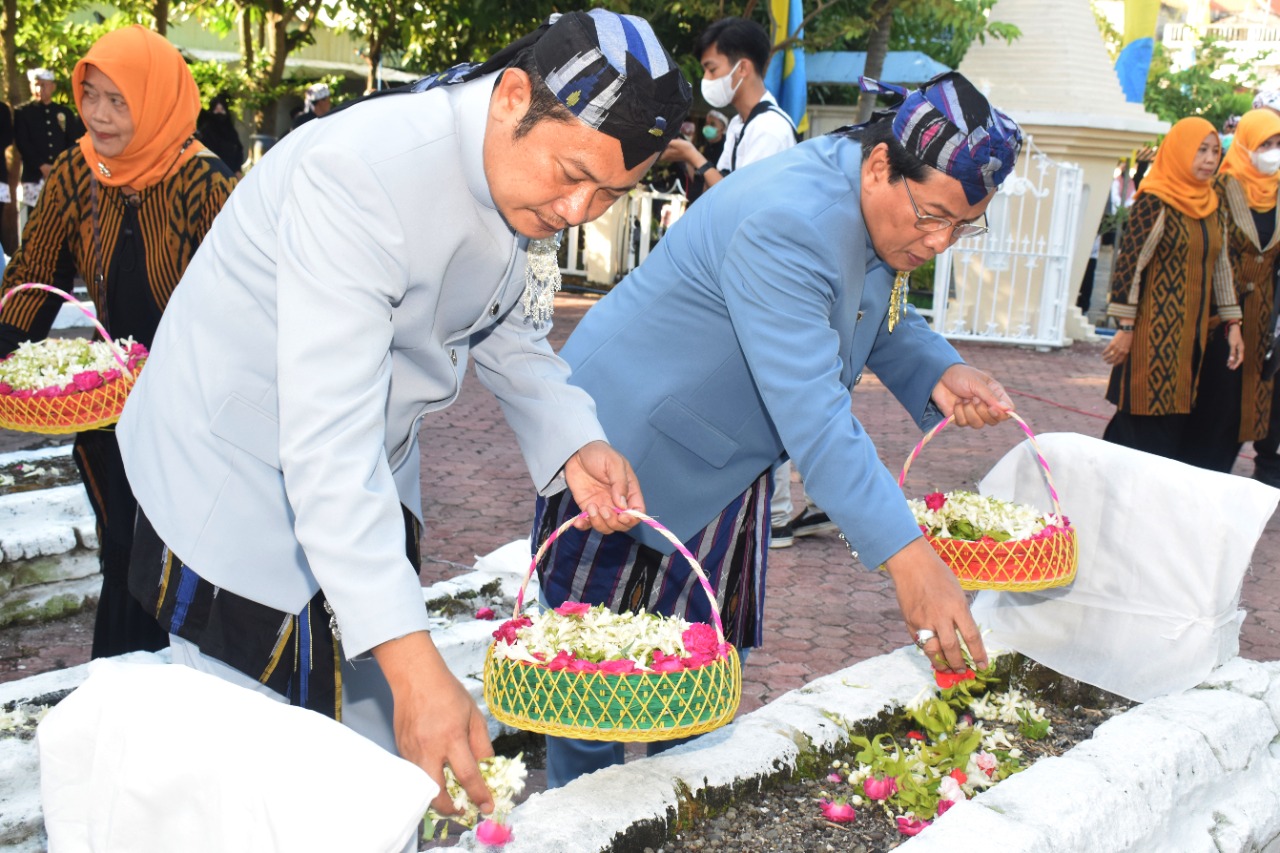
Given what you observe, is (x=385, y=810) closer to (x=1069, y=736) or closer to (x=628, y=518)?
(x=628, y=518)

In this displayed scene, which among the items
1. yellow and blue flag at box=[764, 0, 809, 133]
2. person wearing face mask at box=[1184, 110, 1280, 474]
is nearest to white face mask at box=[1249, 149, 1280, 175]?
person wearing face mask at box=[1184, 110, 1280, 474]

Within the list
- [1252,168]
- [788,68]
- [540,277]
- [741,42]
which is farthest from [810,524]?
[788,68]

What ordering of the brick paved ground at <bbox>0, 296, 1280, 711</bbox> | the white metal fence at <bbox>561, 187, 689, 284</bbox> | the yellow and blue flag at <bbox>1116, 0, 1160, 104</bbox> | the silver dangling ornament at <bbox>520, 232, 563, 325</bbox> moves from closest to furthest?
the silver dangling ornament at <bbox>520, 232, 563, 325</bbox> < the brick paved ground at <bbox>0, 296, 1280, 711</bbox> < the white metal fence at <bbox>561, 187, 689, 284</bbox> < the yellow and blue flag at <bbox>1116, 0, 1160, 104</bbox>

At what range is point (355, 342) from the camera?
5.83ft

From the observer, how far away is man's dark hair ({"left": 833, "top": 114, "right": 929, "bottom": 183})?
250 cm

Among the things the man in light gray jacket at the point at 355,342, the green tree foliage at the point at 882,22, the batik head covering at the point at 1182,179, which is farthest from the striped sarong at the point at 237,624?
the green tree foliage at the point at 882,22

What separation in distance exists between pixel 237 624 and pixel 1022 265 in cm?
1195

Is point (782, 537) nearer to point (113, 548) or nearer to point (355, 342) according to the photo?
point (113, 548)

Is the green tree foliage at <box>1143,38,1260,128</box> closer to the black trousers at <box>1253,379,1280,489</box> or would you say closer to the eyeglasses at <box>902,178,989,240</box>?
the black trousers at <box>1253,379,1280,489</box>

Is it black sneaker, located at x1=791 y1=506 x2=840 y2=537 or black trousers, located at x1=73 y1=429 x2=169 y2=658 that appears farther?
black sneaker, located at x1=791 y1=506 x2=840 y2=537

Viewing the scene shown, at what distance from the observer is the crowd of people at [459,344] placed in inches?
70.3

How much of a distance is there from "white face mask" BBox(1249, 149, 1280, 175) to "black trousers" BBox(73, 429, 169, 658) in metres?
5.89

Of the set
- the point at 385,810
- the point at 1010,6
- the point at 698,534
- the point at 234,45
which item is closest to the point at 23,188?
the point at 1010,6

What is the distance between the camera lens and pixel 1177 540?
12.3ft
